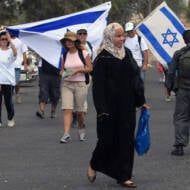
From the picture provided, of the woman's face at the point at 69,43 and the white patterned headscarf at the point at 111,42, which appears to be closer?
the white patterned headscarf at the point at 111,42

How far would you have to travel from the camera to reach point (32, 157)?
10602 mm

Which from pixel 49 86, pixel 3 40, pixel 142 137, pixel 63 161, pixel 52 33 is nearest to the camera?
pixel 142 137

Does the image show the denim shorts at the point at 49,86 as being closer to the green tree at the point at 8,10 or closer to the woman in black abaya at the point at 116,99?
the woman in black abaya at the point at 116,99

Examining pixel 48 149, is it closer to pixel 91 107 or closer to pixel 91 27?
pixel 91 27

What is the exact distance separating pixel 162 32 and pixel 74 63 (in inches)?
65.9

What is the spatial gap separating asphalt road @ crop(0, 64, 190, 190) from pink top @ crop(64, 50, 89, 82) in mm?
975

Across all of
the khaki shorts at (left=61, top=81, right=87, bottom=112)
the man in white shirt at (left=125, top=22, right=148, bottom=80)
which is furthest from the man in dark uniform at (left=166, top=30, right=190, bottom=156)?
the man in white shirt at (left=125, top=22, right=148, bottom=80)

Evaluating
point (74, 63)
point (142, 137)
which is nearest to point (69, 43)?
point (74, 63)

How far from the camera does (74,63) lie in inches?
469

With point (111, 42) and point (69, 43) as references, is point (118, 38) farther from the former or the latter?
point (69, 43)

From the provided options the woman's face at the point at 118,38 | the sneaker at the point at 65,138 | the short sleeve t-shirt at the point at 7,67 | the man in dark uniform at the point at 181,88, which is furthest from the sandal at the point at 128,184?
the short sleeve t-shirt at the point at 7,67

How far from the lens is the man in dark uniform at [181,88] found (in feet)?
34.4

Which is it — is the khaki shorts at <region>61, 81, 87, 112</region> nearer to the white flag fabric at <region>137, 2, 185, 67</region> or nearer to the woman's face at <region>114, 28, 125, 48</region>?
the white flag fabric at <region>137, 2, 185, 67</region>

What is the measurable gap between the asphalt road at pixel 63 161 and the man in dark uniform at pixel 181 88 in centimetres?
25
